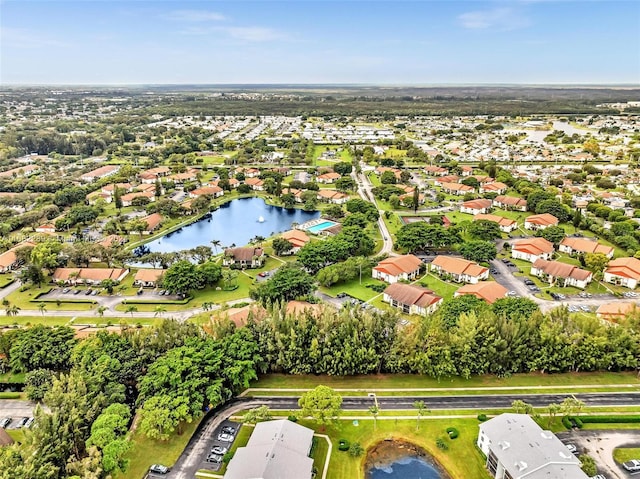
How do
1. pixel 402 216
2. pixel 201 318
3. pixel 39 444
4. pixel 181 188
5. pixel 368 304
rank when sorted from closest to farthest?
pixel 39 444 → pixel 201 318 → pixel 368 304 → pixel 402 216 → pixel 181 188

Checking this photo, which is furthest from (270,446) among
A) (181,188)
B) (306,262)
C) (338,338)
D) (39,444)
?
→ (181,188)

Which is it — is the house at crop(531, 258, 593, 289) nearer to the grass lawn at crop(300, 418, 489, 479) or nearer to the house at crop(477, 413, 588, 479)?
the house at crop(477, 413, 588, 479)

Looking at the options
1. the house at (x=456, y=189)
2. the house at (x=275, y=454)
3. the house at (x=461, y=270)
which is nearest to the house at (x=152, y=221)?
the house at (x=461, y=270)

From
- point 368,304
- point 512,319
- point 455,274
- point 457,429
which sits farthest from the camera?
point 455,274

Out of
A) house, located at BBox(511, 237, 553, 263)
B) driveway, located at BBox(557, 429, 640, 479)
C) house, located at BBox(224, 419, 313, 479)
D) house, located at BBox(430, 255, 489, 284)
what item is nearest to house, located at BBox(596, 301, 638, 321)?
house, located at BBox(430, 255, 489, 284)

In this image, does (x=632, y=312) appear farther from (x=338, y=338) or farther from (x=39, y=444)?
(x=39, y=444)

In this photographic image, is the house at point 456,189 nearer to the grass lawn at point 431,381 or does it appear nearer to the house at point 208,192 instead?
the house at point 208,192

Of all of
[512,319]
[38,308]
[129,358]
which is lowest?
[38,308]
